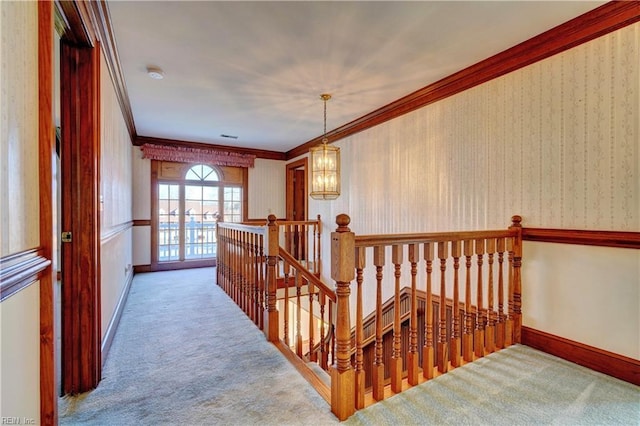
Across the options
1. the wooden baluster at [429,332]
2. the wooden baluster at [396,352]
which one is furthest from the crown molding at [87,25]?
the wooden baluster at [429,332]

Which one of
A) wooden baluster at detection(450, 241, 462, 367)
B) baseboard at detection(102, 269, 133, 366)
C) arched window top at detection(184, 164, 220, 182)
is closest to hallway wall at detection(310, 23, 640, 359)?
wooden baluster at detection(450, 241, 462, 367)

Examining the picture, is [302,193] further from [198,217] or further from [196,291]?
[196,291]

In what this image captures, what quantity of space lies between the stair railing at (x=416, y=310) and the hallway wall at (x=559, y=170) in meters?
0.23

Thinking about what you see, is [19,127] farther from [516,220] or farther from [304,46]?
[516,220]

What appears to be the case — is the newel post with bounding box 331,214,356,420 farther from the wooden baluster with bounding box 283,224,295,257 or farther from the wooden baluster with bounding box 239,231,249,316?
the wooden baluster with bounding box 283,224,295,257

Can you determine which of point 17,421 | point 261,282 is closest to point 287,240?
point 261,282

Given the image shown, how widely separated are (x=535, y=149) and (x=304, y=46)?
201 cm

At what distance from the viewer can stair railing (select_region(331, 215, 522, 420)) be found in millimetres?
1588

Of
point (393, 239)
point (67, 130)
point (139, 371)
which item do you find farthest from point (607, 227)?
point (67, 130)

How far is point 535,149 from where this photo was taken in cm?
236

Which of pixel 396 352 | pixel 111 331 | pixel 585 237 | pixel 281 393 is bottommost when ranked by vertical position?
pixel 281 393

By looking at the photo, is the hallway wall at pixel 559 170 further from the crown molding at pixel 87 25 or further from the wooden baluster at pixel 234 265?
the crown molding at pixel 87 25

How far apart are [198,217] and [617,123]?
5859 millimetres

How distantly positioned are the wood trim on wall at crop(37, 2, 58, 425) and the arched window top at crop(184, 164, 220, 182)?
4.84m
